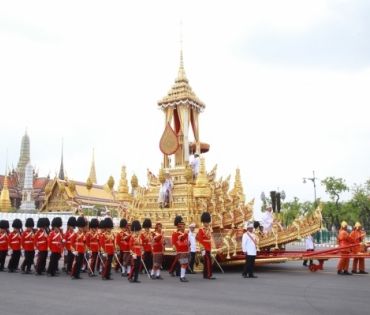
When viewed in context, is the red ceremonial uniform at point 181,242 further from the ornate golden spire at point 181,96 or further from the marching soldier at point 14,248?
the ornate golden spire at point 181,96

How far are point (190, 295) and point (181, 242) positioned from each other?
8.78ft

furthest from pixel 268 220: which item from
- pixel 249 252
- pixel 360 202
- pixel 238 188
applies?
pixel 360 202

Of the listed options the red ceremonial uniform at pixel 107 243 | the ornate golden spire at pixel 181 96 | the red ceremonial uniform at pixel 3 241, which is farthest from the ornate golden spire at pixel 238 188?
the red ceremonial uniform at pixel 3 241

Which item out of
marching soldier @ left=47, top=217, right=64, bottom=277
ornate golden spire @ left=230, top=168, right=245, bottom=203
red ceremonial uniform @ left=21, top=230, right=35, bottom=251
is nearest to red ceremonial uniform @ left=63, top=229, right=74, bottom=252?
marching soldier @ left=47, top=217, right=64, bottom=277

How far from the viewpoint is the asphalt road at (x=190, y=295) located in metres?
6.29

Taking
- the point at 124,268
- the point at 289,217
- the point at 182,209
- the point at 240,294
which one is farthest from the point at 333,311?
the point at 289,217

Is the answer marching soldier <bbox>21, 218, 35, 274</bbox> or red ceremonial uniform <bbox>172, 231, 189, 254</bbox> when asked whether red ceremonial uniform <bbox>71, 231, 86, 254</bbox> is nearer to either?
marching soldier <bbox>21, 218, 35, 274</bbox>

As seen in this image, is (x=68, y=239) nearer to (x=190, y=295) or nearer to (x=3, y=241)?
(x=3, y=241)

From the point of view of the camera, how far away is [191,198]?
1288cm

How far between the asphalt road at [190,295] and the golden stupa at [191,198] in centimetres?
166

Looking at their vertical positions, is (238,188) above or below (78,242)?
above

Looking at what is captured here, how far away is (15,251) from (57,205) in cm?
2546

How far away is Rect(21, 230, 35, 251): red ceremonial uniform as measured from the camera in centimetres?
1153

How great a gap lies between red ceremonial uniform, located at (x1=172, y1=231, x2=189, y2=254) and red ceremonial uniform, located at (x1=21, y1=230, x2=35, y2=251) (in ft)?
14.0
